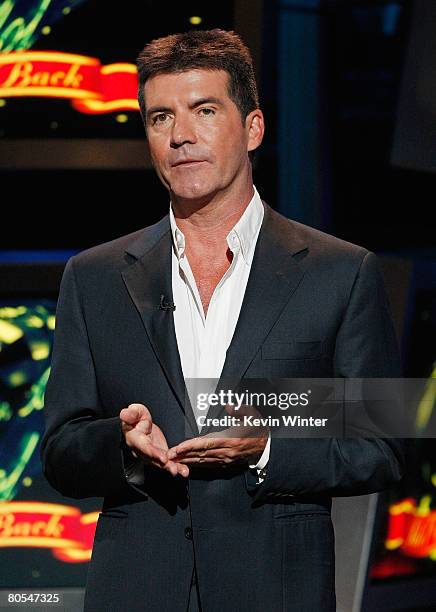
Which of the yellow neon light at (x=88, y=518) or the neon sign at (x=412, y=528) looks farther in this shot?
the neon sign at (x=412, y=528)

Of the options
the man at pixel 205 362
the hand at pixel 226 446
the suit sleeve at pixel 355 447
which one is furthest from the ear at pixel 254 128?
the hand at pixel 226 446

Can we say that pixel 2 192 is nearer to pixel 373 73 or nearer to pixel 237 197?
pixel 373 73

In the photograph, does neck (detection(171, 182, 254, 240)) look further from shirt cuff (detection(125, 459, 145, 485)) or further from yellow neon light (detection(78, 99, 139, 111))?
yellow neon light (detection(78, 99, 139, 111))

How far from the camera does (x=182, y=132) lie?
2016 mm

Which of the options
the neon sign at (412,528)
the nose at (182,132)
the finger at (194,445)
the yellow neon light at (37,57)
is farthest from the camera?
the neon sign at (412,528)

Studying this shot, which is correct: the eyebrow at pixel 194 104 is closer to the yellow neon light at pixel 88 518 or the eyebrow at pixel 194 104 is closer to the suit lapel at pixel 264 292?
the suit lapel at pixel 264 292

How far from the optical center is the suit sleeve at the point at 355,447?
1.88 m

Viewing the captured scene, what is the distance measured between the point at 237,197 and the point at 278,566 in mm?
710

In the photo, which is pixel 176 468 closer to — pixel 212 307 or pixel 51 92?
pixel 212 307

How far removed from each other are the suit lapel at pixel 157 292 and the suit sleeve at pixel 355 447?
7.0 inches

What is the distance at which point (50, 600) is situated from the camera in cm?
318

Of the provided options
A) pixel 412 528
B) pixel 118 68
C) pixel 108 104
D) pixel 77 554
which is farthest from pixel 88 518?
pixel 118 68

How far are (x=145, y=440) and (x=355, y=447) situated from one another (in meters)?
0.42

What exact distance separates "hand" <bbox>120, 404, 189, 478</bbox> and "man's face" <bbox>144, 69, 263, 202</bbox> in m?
0.47
